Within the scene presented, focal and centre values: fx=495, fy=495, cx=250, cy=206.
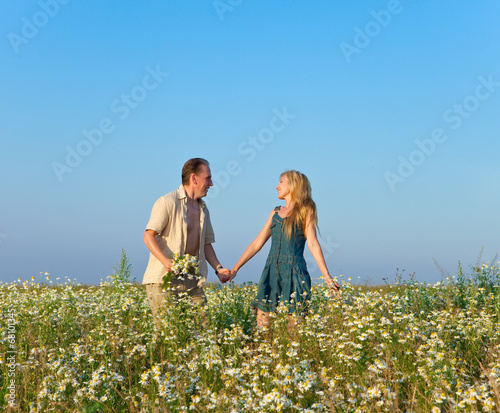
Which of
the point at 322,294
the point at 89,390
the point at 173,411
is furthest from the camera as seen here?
the point at 322,294

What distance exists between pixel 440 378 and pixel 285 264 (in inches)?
127

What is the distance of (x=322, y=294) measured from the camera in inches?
326

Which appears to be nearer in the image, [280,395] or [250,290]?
[280,395]

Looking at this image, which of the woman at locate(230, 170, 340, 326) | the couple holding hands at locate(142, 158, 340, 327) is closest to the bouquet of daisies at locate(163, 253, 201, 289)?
the couple holding hands at locate(142, 158, 340, 327)

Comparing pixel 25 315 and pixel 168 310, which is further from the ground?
pixel 25 315

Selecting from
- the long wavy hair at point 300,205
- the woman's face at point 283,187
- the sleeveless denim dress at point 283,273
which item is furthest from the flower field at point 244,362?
the woman's face at point 283,187

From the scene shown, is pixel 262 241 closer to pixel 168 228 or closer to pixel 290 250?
pixel 290 250

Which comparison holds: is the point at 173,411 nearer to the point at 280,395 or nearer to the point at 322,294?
the point at 280,395

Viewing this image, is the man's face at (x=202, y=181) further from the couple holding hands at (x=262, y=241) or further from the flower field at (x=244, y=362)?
the flower field at (x=244, y=362)

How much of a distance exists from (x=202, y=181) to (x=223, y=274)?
1482 millimetres

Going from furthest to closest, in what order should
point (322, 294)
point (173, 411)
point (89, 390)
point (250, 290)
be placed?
point (250, 290) → point (322, 294) → point (89, 390) → point (173, 411)

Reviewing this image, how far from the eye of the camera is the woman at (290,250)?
743 centimetres

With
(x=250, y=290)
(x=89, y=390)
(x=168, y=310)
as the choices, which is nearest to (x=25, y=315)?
(x=168, y=310)

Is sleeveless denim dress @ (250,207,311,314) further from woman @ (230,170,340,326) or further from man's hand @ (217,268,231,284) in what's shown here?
man's hand @ (217,268,231,284)
